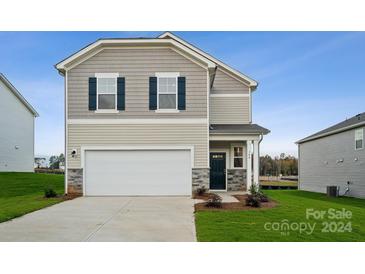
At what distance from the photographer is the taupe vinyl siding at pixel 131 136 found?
13.8 m

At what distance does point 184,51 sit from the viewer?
13.8m

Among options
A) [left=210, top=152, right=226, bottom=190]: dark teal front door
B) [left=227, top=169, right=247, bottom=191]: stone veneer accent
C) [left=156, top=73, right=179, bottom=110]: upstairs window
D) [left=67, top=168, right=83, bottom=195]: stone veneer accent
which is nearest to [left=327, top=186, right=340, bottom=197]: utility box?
[left=227, top=169, right=247, bottom=191]: stone veneer accent

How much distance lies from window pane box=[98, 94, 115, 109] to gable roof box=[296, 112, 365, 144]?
13393mm

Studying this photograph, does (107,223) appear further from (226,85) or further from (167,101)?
(226,85)

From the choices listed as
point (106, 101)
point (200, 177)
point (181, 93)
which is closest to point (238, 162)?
point (200, 177)

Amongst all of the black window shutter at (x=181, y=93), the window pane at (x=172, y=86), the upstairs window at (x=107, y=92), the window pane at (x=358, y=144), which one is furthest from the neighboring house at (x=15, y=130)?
the window pane at (x=358, y=144)

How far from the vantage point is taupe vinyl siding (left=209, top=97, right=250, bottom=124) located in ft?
54.3

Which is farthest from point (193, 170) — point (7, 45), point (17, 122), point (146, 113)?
point (17, 122)

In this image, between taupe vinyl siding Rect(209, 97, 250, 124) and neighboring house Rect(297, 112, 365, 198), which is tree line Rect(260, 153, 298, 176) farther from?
taupe vinyl siding Rect(209, 97, 250, 124)

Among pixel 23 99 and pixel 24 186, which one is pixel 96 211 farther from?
pixel 23 99

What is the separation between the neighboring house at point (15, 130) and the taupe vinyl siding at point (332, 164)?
940 inches

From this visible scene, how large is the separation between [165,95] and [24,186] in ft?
35.0

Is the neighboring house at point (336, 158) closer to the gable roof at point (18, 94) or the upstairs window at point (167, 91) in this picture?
the upstairs window at point (167, 91)

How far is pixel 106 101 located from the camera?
13852mm
